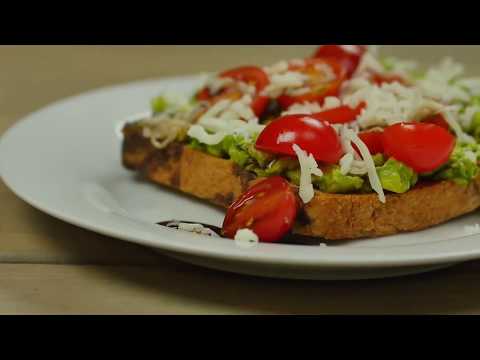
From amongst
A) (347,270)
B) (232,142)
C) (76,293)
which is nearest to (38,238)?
(76,293)

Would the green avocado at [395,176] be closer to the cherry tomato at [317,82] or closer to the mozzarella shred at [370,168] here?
the mozzarella shred at [370,168]

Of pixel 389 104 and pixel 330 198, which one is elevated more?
pixel 389 104

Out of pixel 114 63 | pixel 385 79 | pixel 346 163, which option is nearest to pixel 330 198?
pixel 346 163

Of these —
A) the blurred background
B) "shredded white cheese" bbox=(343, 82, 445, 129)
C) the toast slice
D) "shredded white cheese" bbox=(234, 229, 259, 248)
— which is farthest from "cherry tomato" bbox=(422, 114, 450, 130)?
the blurred background

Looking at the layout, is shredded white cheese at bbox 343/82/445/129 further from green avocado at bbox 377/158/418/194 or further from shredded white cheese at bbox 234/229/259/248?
shredded white cheese at bbox 234/229/259/248

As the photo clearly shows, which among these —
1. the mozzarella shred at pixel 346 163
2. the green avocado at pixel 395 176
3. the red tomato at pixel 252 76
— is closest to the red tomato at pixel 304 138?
the mozzarella shred at pixel 346 163

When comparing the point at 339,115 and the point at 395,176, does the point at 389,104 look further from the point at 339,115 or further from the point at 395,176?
the point at 395,176
